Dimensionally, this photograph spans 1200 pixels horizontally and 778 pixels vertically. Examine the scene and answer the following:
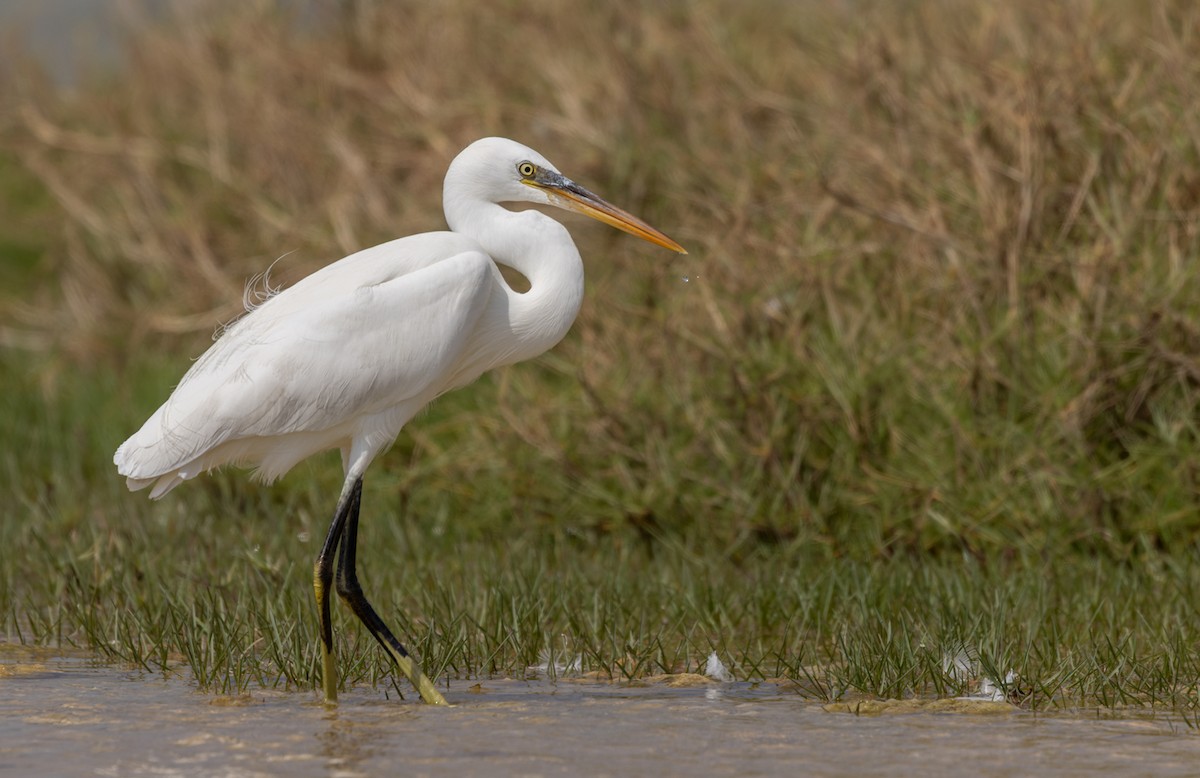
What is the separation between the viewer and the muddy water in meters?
3.77

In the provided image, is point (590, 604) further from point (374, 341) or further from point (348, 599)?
point (374, 341)

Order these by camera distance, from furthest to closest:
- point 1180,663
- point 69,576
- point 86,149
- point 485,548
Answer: point 86,149, point 485,548, point 69,576, point 1180,663

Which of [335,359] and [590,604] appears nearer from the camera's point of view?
[335,359]

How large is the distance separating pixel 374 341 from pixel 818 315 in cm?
274

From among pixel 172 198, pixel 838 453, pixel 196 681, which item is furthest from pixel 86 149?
pixel 196 681

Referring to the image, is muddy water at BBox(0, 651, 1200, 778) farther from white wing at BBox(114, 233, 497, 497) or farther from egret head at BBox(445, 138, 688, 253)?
egret head at BBox(445, 138, 688, 253)

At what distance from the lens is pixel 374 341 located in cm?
477

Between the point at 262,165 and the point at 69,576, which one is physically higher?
the point at 262,165

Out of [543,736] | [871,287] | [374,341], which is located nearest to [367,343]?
[374,341]

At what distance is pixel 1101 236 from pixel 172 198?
6408 mm

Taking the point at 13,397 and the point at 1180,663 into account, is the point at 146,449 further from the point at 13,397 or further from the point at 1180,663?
the point at 13,397

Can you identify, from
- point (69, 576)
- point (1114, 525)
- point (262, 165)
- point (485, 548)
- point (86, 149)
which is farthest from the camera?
point (86, 149)

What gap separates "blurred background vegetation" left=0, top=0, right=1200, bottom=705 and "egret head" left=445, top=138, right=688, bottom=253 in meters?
1.67

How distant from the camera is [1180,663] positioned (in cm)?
459
